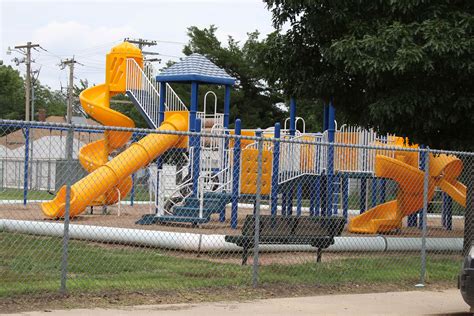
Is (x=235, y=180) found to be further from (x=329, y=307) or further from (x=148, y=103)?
(x=329, y=307)

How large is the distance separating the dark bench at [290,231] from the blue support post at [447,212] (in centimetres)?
971

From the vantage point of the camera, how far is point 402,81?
15.9 m

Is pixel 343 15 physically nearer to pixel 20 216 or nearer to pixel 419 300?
pixel 419 300

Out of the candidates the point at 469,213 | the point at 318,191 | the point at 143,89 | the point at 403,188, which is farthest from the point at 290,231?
the point at 143,89

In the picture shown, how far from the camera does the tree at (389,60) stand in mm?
14914

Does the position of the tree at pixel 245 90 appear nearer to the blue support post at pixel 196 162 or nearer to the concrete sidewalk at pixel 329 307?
the blue support post at pixel 196 162

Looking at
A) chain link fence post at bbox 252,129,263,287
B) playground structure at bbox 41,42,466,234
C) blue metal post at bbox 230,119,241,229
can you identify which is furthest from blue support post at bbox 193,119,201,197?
chain link fence post at bbox 252,129,263,287

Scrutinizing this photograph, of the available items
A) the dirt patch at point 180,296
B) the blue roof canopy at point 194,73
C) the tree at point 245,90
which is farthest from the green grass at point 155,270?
the tree at point 245,90

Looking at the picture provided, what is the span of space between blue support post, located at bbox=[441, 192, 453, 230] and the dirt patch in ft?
32.7

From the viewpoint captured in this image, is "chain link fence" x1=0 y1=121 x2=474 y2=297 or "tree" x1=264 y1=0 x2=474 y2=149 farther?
"tree" x1=264 y1=0 x2=474 y2=149

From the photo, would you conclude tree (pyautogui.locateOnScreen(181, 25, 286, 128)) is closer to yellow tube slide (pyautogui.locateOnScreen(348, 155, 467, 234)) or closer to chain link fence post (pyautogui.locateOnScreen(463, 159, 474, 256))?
yellow tube slide (pyautogui.locateOnScreen(348, 155, 467, 234))

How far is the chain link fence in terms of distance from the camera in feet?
39.2

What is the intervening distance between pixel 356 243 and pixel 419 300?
15.2 ft

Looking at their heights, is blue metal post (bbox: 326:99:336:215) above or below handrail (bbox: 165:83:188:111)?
below
